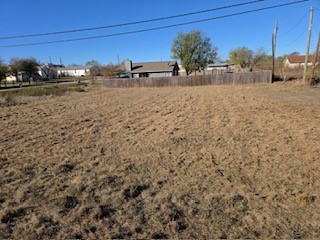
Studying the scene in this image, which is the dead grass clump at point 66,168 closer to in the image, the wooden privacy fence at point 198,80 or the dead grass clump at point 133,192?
the dead grass clump at point 133,192

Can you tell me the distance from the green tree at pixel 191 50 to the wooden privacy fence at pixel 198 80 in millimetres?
16817

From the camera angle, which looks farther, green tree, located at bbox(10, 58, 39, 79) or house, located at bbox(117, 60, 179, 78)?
green tree, located at bbox(10, 58, 39, 79)

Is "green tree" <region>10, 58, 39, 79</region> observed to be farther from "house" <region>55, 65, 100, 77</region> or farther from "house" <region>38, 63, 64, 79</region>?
"house" <region>55, 65, 100, 77</region>

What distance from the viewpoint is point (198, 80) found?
90.8ft

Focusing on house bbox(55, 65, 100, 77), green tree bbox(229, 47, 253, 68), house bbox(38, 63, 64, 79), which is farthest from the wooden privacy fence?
house bbox(55, 65, 100, 77)

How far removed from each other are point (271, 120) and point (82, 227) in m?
7.61

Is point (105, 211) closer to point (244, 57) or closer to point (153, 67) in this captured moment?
point (153, 67)

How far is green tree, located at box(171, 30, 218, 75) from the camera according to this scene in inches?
1718

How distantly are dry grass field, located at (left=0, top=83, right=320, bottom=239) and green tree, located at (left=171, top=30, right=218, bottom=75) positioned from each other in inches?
1467

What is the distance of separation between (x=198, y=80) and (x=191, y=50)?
59.7ft

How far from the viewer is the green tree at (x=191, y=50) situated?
4362cm

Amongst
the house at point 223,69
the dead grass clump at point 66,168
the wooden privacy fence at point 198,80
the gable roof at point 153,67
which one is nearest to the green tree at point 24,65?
the gable roof at point 153,67

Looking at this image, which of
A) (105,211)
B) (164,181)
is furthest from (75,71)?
(105,211)

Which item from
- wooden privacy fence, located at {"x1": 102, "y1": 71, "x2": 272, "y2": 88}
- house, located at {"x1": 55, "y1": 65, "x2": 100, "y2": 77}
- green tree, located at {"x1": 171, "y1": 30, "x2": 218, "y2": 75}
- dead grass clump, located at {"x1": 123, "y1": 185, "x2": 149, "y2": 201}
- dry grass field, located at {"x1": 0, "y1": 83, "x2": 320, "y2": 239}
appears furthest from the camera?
house, located at {"x1": 55, "y1": 65, "x2": 100, "y2": 77}
